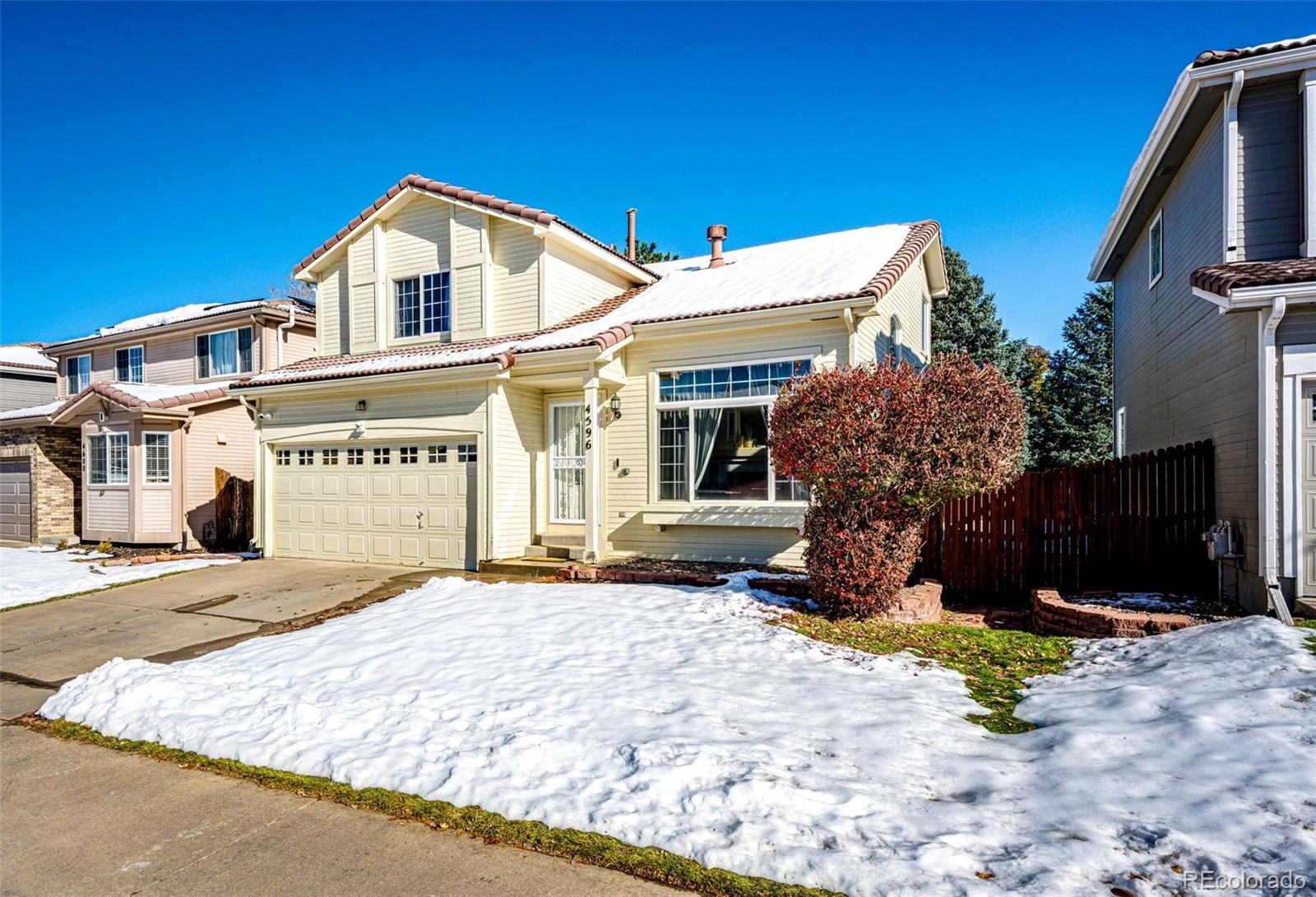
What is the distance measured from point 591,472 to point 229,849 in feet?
27.8

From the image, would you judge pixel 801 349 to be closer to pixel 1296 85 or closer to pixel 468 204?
pixel 1296 85

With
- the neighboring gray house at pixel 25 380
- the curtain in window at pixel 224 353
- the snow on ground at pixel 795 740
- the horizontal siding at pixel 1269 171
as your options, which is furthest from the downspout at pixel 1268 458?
the neighboring gray house at pixel 25 380

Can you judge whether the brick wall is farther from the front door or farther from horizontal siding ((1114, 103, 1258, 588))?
the front door

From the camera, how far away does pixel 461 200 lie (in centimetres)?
1439

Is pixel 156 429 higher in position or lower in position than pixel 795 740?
higher

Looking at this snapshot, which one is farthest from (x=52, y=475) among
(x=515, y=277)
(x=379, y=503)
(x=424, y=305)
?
(x=515, y=277)

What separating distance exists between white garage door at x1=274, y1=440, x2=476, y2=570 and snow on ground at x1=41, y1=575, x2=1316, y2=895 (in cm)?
483

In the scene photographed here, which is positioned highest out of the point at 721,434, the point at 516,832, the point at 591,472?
the point at 721,434

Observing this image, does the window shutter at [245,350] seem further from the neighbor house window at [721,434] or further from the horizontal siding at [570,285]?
the neighbor house window at [721,434]

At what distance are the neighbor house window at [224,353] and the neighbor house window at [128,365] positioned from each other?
9.26 ft

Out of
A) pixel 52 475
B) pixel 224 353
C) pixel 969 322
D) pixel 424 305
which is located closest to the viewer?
pixel 424 305

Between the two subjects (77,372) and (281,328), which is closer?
(281,328)

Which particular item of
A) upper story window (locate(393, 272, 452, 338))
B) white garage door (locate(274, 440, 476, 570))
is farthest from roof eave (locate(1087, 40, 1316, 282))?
upper story window (locate(393, 272, 452, 338))

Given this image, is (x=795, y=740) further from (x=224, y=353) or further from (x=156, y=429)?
(x=224, y=353)
